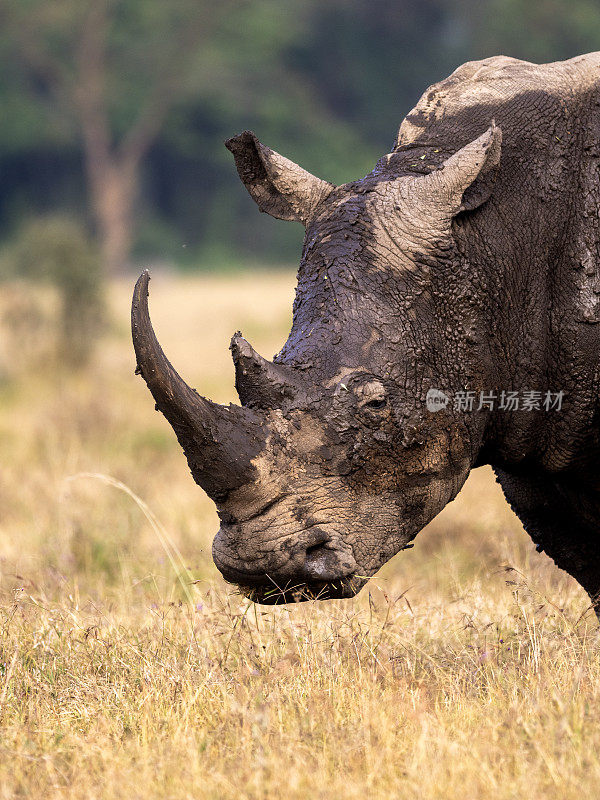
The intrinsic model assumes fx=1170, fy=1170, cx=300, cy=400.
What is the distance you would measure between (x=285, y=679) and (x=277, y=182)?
5.91ft

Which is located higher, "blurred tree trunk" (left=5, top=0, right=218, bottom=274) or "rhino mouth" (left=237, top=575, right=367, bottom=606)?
"blurred tree trunk" (left=5, top=0, right=218, bottom=274)

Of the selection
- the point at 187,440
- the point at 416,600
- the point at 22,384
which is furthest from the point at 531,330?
the point at 22,384

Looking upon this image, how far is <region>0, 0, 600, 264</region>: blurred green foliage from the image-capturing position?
31391mm

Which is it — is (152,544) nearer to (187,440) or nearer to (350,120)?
(187,440)

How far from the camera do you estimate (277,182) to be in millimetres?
4363

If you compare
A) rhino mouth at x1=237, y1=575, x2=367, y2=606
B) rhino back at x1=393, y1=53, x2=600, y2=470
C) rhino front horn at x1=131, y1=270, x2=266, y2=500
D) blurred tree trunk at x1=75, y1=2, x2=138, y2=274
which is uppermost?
blurred tree trunk at x1=75, y1=2, x2=138, y2=274

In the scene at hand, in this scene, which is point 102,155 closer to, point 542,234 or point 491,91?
point 491,91
